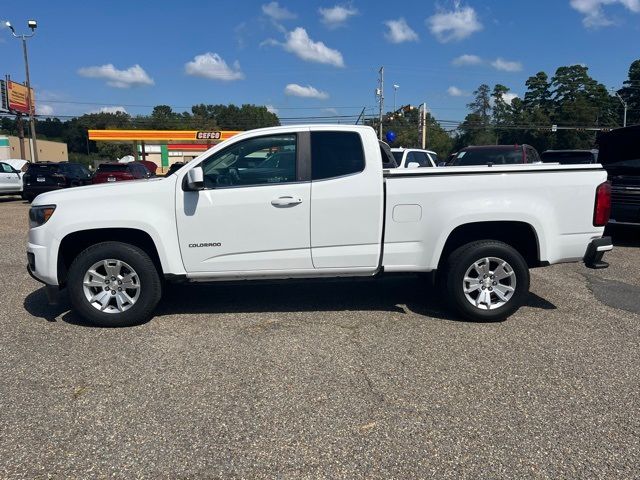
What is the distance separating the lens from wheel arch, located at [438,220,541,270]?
5223mm

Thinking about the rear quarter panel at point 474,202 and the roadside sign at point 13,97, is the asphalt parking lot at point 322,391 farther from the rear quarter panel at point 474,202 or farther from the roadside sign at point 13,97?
the roadside sign at point 13,97

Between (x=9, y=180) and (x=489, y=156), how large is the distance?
1841 cm

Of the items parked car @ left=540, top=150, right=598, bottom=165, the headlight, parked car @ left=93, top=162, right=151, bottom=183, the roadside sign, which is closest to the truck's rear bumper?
the headlight

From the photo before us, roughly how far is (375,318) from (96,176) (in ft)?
53.7

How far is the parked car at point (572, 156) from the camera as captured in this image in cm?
1500

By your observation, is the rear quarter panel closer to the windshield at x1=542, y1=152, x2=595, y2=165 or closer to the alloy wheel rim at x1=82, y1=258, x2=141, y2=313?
the alloy wheel rim at x1=82, y1=258, x2=141, y2=313

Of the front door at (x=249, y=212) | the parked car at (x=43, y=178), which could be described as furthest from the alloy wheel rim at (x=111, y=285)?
the parked car at (x=43, y=178)

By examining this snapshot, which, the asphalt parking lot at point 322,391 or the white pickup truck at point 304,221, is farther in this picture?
the white pickup truck at point 304,221

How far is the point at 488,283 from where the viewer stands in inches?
203

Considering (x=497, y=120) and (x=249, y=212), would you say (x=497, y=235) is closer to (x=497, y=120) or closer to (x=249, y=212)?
(x=249, y=212)

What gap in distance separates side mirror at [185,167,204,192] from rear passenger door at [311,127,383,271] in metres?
1.05

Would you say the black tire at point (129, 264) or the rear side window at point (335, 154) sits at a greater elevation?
the rear side window at point (335, 154)

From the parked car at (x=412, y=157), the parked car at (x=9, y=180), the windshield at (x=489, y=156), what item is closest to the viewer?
the windshield at (x=489, y=156)

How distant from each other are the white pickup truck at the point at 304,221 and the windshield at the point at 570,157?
11130 millimetres
